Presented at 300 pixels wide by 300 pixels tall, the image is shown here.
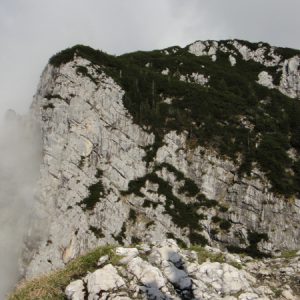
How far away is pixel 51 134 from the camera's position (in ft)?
284

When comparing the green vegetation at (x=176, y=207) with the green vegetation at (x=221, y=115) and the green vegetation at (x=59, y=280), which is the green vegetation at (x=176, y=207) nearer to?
the green vegetation at (x=221, y=115)

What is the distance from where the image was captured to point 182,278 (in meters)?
14.5

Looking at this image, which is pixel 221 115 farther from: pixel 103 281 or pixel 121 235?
pixel 103 281

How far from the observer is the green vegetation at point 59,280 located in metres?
14.3

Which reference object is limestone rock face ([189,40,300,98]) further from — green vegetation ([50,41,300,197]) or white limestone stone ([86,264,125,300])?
white limestone stone ([86,264,125,300])

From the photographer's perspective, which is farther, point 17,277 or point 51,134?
point 51,134

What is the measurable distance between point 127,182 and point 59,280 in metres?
67.4

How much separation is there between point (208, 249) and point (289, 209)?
6715 centimetres

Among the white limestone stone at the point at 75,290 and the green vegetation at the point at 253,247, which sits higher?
the white limestone stone at the point at 75,290

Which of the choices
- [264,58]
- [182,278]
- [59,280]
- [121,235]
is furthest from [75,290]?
[264,58]

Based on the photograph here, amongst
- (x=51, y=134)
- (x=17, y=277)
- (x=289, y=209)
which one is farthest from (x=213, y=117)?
(x=17, y=277)

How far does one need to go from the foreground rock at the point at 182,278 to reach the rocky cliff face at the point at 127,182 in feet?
188

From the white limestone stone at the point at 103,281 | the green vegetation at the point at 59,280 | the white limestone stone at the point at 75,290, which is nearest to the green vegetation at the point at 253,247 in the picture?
the green vegetation at the point at 59,280

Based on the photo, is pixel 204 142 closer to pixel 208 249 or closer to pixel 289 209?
pixel 289 209
